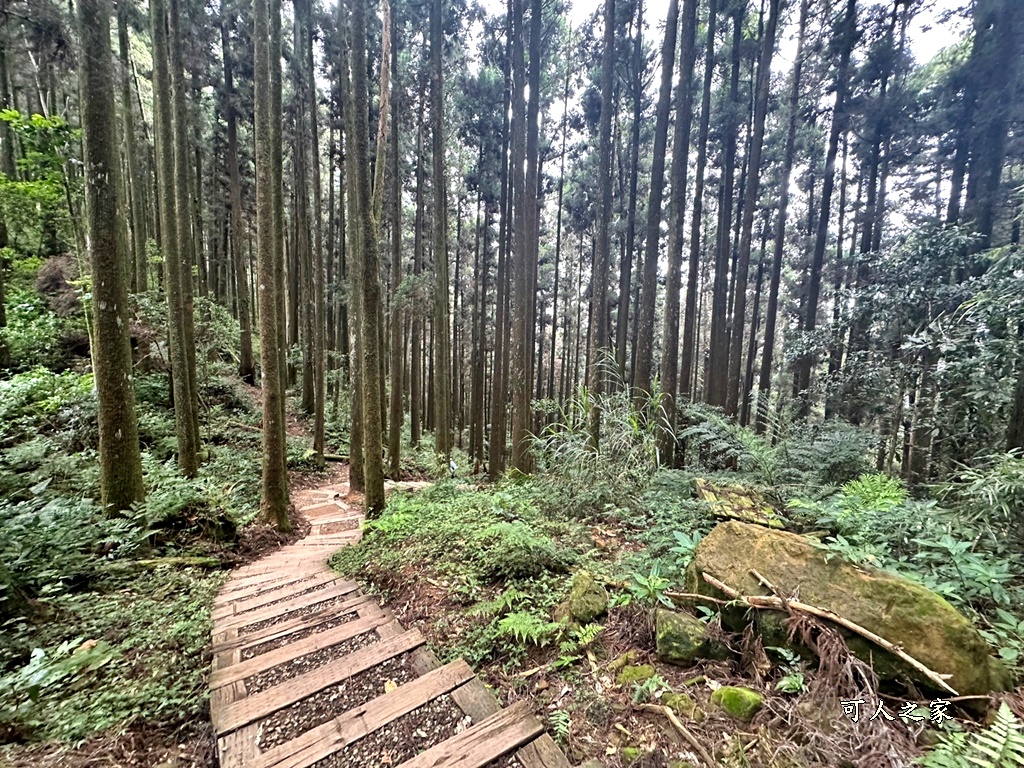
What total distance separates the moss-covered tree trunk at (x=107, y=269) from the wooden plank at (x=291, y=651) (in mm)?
2721

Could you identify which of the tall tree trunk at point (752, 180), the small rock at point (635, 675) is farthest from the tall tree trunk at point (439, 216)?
the small rock at point (635, 675)

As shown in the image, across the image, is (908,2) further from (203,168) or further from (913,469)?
(203,168)

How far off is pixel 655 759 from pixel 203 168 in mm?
20541

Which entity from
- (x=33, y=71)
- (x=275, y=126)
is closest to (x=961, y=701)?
(x=275, y=126)

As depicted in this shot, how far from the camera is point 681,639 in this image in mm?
2240

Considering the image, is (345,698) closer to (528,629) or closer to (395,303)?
(528,629)

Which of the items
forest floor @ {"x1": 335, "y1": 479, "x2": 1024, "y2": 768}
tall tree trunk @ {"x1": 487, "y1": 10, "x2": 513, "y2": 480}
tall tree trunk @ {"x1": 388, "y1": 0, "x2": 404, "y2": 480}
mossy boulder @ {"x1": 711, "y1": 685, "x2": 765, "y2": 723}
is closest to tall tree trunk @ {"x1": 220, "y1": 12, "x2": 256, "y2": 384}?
tall tree trunk @ {"x1": 388, "y1": 0, "x2": 404, "y2": 480}

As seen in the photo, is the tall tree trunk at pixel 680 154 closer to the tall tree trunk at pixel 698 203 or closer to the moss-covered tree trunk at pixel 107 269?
the tall tree trunk at pixel 698 203

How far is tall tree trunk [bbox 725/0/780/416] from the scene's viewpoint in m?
9.10

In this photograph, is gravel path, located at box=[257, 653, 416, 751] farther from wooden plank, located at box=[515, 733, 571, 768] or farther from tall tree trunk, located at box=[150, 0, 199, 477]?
tall tree trunk, located at box=[150, 0, 199, 477]

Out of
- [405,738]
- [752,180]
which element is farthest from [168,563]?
[752,180]

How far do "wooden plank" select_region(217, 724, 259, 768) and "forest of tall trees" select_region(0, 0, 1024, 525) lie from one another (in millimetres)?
3340

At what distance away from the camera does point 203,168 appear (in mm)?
15211

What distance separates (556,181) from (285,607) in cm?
1680
